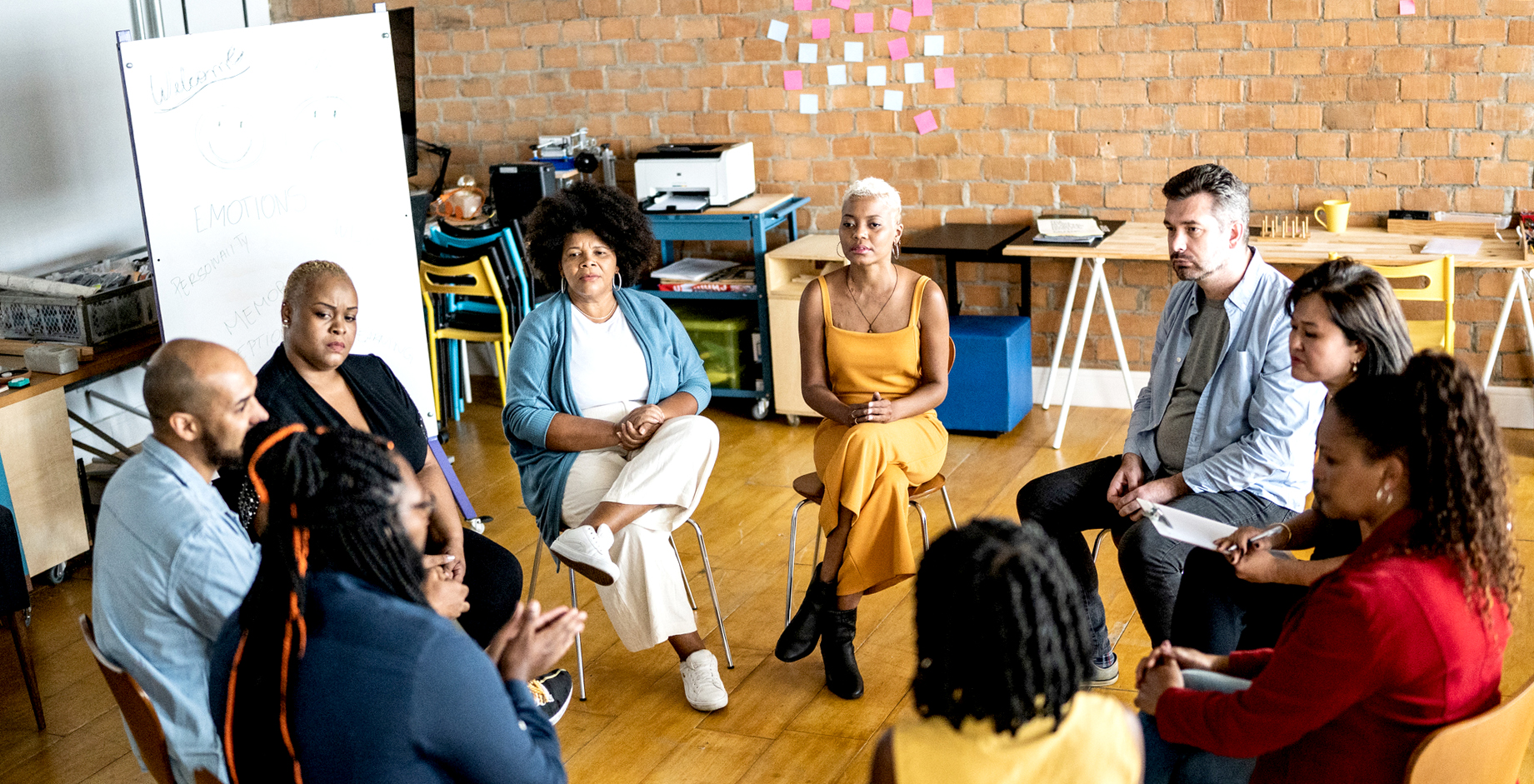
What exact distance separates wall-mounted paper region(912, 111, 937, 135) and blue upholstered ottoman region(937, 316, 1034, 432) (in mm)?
782

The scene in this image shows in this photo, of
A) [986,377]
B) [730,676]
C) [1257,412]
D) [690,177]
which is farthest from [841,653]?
[690,177]

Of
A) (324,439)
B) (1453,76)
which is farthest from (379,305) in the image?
(1453,76)

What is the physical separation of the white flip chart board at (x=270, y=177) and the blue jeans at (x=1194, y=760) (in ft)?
8.32

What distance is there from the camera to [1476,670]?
4.85ft

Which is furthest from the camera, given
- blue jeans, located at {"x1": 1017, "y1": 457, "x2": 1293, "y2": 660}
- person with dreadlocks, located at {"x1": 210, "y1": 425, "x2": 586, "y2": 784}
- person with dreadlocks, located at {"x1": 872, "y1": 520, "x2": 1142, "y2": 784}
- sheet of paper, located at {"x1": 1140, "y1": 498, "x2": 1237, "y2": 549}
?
blue jeans, located at {"x1": 1017, "y1": 457, "x2": 1293, "y2": 660}

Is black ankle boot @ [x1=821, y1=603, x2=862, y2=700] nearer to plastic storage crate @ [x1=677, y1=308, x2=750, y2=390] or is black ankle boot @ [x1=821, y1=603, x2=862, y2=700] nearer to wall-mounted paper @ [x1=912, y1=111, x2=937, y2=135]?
plastic storage crate @ [x1=677, y1=308, x2=750, y2=390]

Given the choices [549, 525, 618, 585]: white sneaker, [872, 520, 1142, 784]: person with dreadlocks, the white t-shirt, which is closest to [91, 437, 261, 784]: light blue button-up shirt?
[549, 525, 618, 585]: white sneaker

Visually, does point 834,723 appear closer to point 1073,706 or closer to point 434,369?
point 1073,706

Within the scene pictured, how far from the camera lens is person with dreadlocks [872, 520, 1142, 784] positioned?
4.09ft

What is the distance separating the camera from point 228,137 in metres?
3.36

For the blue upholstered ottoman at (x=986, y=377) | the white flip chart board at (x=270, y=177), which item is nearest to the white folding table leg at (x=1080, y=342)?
the blue upholstered ottoman at (x=986, y=377)

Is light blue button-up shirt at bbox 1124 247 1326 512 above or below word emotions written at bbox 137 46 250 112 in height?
below

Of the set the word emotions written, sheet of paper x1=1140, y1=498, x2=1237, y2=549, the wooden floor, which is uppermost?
the word emotions written

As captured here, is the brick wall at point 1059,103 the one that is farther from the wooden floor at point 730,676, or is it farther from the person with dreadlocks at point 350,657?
the person with dreadlocks at point 350,657
